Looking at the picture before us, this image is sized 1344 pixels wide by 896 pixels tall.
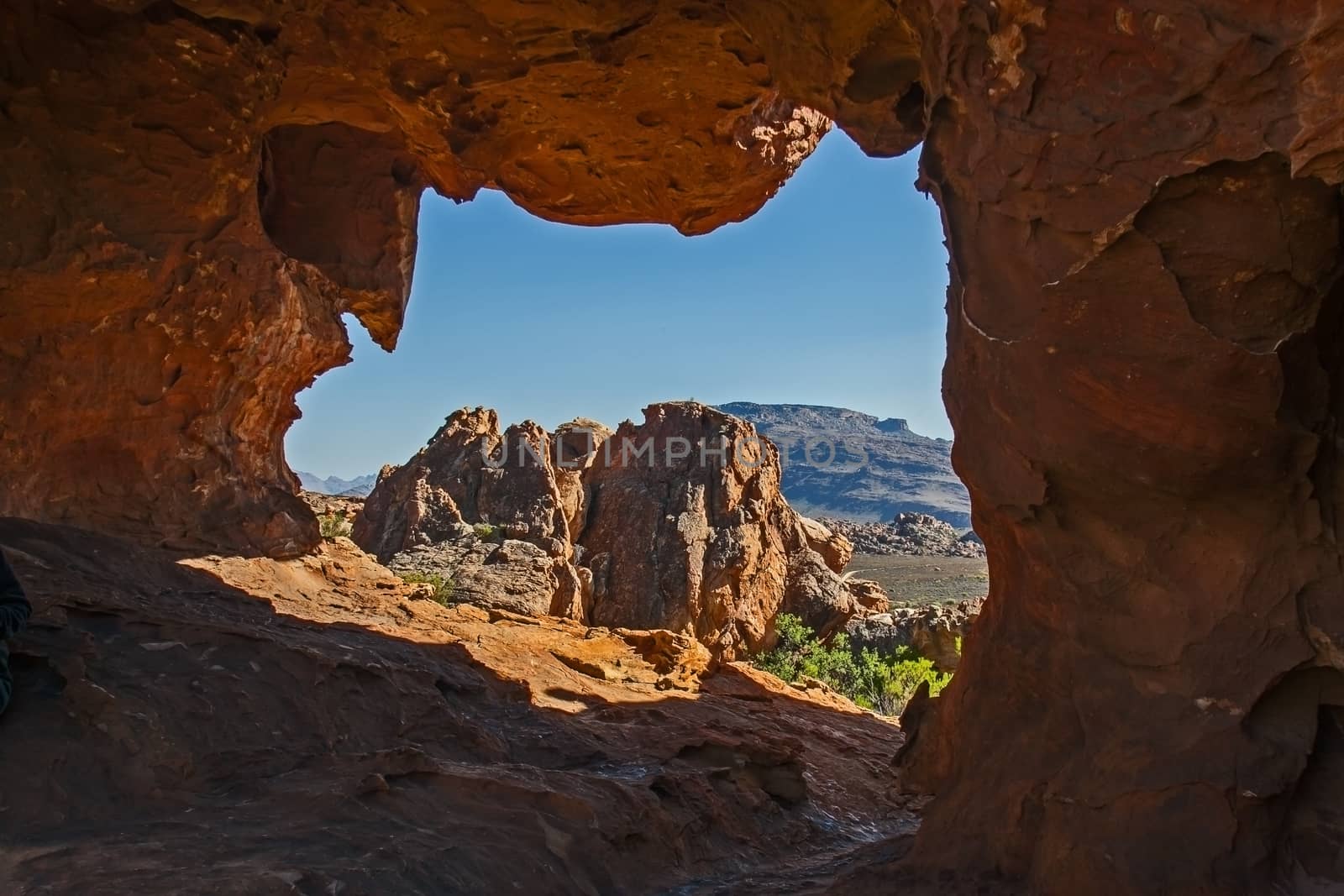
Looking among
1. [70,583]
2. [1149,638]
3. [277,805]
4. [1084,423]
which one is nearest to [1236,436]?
[1084,423]

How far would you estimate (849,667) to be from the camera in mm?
17750

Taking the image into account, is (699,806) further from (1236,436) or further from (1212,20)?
(1212,20)

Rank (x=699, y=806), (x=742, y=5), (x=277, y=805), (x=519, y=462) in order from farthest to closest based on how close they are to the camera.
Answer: (x=519, y=462)
(x=742, y=5)
(x=699, y=806)
(x=277, y=805)

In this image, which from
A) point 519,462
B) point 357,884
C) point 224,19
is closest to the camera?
point 357,884

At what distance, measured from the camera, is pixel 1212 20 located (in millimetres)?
2871

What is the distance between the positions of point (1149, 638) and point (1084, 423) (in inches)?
34.4

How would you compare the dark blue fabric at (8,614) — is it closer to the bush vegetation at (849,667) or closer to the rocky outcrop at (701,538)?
the bush vegetation at (849,667)

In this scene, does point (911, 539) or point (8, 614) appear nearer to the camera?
point (8, 614)

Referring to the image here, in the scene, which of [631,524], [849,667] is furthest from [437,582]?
[849,667]

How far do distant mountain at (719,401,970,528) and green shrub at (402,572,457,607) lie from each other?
89094mm

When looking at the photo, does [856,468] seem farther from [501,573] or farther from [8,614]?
[8,614]

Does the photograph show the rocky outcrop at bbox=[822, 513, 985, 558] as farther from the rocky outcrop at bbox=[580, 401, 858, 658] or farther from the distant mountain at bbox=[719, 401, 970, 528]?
the distant mountain at bbox=[719, 401, 970, 528]

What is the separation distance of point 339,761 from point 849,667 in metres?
14.4

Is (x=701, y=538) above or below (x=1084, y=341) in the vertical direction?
below
